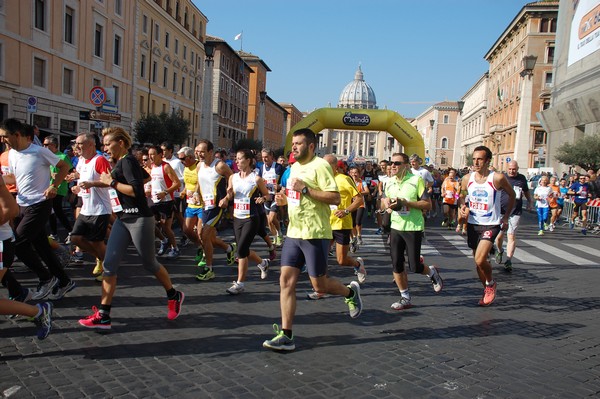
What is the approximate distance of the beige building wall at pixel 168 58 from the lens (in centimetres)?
3747

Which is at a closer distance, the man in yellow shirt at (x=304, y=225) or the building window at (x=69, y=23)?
the man in yellow shirt at (x=304, y=225)

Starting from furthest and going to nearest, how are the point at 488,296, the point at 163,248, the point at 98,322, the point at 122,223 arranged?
the point at 163,248
the point at 488,296
the point at 122,223
the point at 98,322

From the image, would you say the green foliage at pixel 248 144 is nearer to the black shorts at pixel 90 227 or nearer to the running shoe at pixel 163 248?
the running shoe at pixel 163 248

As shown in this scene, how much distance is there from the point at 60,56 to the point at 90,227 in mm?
23573

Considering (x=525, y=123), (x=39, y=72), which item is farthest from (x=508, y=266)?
(x=525, y=123)

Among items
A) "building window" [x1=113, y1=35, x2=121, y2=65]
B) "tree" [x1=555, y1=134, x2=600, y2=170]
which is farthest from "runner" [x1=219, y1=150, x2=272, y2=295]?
"building window" [x1=113, y1=35, x2=121, y2=65]

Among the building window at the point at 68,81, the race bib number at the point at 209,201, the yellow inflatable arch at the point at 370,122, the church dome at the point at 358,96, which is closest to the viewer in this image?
the race bib number at the point at 209,201

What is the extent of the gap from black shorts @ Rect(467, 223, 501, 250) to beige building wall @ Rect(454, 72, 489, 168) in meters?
69.7

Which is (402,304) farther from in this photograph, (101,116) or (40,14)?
(40,14)

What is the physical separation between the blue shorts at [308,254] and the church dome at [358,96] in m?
189

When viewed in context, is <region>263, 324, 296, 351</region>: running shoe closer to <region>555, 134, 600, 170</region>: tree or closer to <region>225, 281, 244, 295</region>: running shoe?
<region>225, 281, 244, 295</region>: running shoe

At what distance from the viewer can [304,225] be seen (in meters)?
4.73

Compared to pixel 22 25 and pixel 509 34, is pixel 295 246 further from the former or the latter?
pixel 509 34

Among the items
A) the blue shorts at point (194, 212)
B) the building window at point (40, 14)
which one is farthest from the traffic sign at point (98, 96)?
the building window at point (40, 14)
